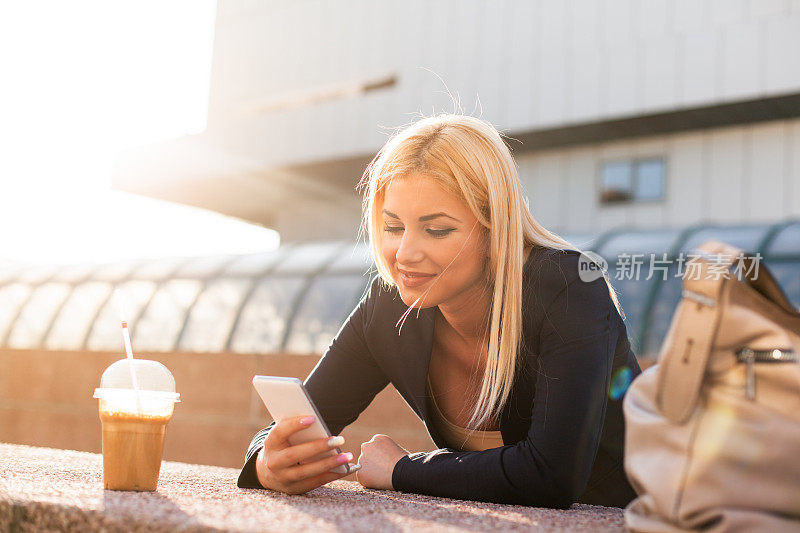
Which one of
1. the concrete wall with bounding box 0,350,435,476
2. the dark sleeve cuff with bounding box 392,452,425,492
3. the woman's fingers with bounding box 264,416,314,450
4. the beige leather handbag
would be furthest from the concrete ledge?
the concrete wall with bounding box 0,350,435,476

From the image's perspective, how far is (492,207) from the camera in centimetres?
230

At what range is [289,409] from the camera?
203cm

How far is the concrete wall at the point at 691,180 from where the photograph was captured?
1148cm

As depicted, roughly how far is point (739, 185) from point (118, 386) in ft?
37.5

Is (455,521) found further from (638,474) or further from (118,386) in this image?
(118,386)

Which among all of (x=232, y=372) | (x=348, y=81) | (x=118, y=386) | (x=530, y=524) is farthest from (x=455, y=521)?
(x=348, y=81)

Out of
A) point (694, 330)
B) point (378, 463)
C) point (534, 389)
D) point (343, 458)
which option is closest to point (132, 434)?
point (343, 458)

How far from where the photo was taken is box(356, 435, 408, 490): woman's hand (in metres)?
2.22

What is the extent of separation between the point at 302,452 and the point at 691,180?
Answer: 37.3 ft

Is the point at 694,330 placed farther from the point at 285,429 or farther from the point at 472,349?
the point at 472,349

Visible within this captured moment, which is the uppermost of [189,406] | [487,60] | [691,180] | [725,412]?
[487,60]

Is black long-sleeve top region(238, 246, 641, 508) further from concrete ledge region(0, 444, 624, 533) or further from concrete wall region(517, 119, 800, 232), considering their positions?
concrete wall region(517, 119, 800, 232)

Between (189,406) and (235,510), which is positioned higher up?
(235,510)

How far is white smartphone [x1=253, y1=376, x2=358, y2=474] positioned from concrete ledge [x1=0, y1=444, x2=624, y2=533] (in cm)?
14
